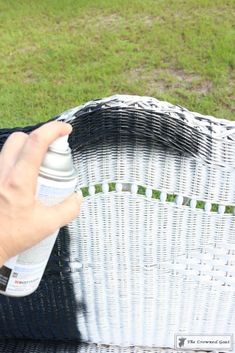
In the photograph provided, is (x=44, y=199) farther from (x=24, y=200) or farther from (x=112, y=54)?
(x=112, y=54)

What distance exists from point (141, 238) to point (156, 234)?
0.04 metres

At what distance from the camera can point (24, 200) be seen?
102 cm

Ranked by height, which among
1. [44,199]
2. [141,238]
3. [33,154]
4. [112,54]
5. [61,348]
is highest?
[33,154]

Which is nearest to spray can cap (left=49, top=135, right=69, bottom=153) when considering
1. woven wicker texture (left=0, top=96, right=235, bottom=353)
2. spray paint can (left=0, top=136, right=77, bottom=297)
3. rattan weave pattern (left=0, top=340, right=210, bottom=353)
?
spray paint can (left=0, top=136, right=77, bottom=297)

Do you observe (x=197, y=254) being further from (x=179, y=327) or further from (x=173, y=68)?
(x=173, y=68)

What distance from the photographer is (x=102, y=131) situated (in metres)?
1.38

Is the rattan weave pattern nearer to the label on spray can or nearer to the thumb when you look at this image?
the label on spray can

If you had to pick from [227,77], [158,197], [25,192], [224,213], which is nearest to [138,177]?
[158,197]

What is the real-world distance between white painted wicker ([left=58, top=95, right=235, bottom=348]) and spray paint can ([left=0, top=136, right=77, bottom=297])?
24cm

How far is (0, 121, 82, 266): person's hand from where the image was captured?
1.01m

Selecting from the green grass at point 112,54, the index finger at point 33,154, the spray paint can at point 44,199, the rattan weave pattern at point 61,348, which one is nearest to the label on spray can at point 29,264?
the spray paint can at point 44,199

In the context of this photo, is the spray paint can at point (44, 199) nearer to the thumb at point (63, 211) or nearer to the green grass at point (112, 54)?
the thumb at point (63, 211)

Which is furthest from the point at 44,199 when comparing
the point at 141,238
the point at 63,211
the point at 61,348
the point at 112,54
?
the point at 112,54

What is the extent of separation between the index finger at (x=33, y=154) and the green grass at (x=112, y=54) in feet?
8.76
